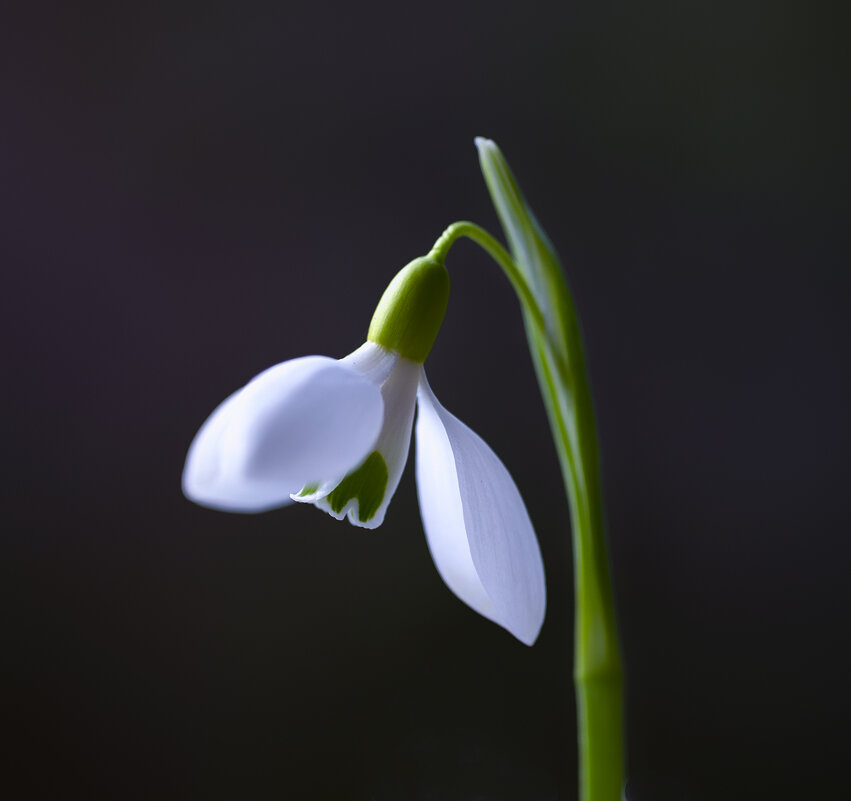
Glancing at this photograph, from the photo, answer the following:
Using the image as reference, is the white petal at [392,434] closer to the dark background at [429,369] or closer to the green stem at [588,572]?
the green stem at [588,572]

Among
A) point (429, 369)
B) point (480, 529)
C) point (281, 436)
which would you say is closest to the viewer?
point (281, 436)

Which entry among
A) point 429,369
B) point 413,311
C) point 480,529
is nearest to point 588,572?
point 480,529

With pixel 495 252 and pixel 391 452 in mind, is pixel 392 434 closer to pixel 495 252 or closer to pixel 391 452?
pixel 391 452

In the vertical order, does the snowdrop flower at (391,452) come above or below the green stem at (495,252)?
below

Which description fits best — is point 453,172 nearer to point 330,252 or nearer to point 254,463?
point 330,252

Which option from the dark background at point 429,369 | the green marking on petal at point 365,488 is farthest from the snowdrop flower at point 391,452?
the dark background at point 429,369

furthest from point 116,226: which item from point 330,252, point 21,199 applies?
point 330,252

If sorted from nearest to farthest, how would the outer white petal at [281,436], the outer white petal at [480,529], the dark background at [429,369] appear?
the outer white petal at [281,436], the outer white petal at [480,529], the dark background at [429,369]
